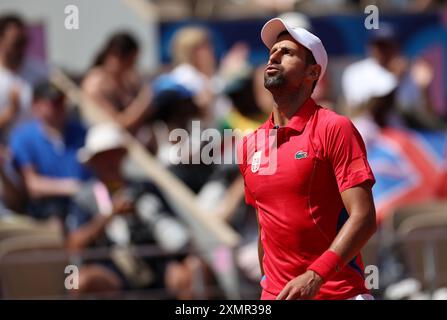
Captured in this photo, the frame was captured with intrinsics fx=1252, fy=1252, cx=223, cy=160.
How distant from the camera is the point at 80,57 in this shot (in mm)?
12852

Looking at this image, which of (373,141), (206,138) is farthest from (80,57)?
(373,141)

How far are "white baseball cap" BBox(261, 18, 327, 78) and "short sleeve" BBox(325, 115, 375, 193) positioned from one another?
324 mm

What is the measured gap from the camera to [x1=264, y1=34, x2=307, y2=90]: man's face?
5898 millimetres

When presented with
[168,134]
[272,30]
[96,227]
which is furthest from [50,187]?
[272,30]

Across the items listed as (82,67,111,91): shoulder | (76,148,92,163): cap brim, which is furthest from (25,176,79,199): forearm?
(82,67,111,91): shoulder

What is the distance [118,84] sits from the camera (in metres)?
12.4

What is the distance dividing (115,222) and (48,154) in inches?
45.3

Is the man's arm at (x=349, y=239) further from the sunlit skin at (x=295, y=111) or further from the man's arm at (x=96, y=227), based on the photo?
the man's arm at (x=96, y=227)

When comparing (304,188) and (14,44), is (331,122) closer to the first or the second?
(304,188)

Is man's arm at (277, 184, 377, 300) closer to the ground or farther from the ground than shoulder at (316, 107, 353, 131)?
closer to the ground

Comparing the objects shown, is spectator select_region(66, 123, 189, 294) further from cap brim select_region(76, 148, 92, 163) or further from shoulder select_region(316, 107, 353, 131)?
shoulder select_region(316, 107, 353, 131)
